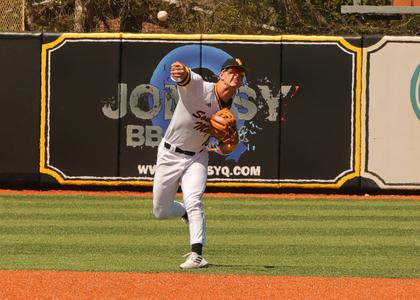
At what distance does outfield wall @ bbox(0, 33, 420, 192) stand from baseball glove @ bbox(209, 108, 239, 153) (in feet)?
24.6

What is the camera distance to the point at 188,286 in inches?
373

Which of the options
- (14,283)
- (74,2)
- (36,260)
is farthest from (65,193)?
(74,2)

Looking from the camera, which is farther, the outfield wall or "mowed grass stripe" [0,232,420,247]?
the outfield wall

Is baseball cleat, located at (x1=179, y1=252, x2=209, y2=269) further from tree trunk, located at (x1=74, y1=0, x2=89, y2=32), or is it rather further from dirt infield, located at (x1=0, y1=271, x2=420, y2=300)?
tree trunk, located at (x1=74, y1=0, x2=89, y2=32)

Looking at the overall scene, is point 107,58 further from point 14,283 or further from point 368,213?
point 14,283

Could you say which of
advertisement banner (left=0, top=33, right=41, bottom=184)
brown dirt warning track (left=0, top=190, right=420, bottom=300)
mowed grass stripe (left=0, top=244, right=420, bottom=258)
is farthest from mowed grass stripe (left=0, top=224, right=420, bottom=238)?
advertisement banner (left=0, top=33, right=41, bottom=184)

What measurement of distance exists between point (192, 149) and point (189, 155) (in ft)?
0.18

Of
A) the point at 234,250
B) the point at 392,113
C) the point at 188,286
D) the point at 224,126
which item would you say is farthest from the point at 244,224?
the point at 188,286

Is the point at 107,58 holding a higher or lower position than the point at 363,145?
higher

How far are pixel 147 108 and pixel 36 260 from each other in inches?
283

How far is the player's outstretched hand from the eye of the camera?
1019 cm

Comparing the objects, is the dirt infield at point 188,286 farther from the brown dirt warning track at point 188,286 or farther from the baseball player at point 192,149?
the baseball player at point 192,149

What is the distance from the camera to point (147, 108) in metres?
18.2

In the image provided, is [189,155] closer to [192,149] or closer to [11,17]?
[192,149]
